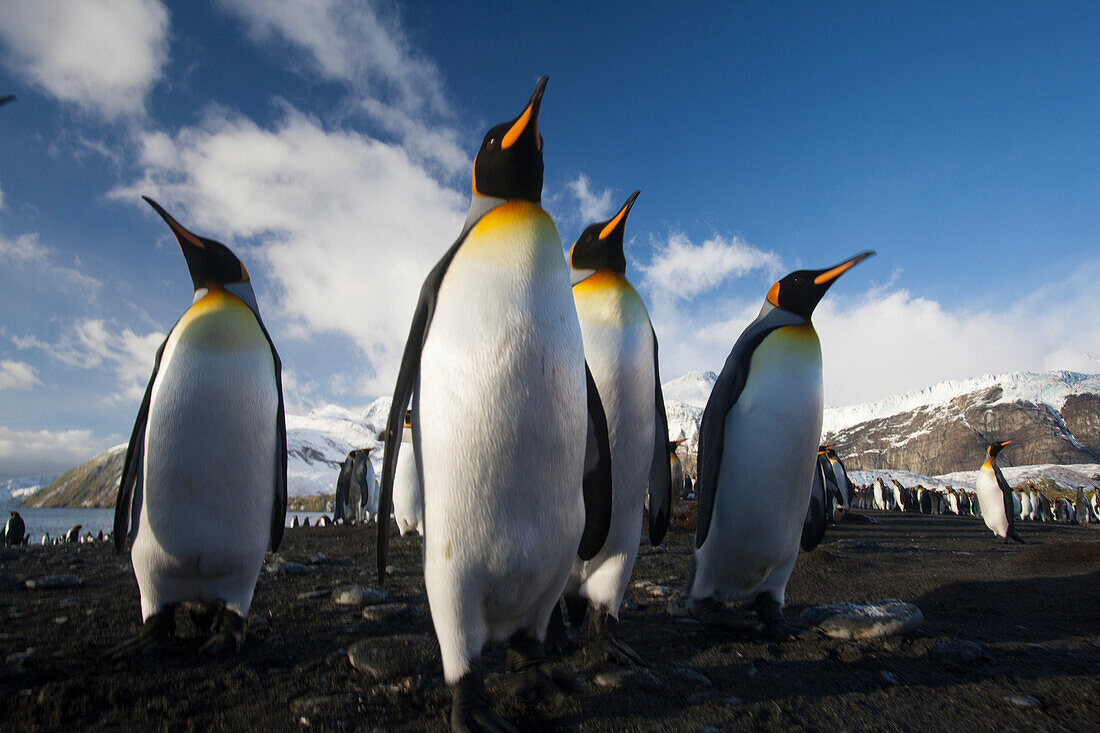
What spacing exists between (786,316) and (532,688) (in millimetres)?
2684

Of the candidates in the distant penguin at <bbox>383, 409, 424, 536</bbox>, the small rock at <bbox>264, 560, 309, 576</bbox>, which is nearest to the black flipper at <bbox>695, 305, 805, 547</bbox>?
the small rock at <bbox>264, 560, 309, 576</bbox>

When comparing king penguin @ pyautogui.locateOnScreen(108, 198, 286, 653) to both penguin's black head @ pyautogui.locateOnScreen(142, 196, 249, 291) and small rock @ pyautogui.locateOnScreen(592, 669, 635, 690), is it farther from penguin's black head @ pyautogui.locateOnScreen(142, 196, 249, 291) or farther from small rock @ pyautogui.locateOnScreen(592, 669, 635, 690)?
small rock @ pyautogui.locateOnScreen(592, 669, 635, 690)

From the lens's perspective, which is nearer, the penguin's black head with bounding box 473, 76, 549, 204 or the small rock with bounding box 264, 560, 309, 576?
the penguin's black head with bounding box 473, 76, 549, 204

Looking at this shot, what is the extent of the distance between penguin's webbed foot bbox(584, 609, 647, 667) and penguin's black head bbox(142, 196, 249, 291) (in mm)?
2709

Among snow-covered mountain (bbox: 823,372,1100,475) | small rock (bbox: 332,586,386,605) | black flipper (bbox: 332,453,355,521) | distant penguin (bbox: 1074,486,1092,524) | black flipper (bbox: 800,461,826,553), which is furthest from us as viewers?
snow-covered mountain (bbox: 823,372,1100,475)

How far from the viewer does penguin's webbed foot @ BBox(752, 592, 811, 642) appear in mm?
2680

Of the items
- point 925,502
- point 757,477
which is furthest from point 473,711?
point 925,502

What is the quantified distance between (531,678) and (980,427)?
287 feet

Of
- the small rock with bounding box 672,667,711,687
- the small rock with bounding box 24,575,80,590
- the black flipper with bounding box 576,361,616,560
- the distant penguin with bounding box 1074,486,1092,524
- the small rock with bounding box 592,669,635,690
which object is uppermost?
the black flipper with bounding box 576,361,616,560

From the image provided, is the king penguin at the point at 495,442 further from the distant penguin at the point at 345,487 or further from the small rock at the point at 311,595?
the distant penguin at the point at 345,487

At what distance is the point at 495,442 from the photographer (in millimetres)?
1729

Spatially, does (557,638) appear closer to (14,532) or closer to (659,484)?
(659,484)

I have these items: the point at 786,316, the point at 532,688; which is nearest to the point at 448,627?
the point at 532,688

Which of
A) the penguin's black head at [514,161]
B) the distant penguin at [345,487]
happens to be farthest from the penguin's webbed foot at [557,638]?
the distant penguin at [345,487]
